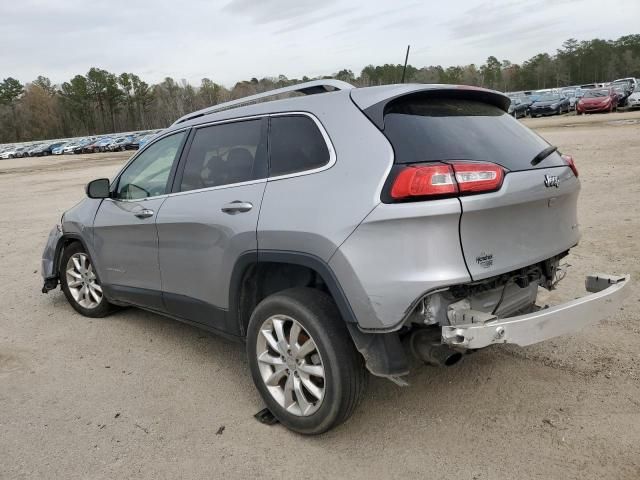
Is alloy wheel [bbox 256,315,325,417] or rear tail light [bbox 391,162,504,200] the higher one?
rear tail light [bbox 391,162,504,200]

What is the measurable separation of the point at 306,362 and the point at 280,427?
491mm

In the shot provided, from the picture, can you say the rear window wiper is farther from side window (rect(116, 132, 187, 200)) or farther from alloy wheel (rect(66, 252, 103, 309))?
alloy wheel (rect(66, 252, 103, 309))

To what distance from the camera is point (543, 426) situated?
3100 millimetres

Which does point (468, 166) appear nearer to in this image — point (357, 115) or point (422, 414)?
point (357, 115)

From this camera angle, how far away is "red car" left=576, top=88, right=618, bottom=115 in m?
34.8

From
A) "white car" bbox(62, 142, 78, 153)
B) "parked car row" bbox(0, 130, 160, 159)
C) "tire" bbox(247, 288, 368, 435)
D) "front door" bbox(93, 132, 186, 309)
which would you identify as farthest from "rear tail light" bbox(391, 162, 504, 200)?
"white car" bbox(62, 142, 78, 153)

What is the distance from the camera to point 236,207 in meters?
3.39

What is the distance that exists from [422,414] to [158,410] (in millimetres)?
1648

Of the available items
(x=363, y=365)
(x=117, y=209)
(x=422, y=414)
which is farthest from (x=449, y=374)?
(x=117, y=209)

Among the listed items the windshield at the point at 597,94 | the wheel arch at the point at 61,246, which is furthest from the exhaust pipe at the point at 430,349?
the windshield at the point at 597,94

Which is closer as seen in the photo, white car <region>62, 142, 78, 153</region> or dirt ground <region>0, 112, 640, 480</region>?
dirt ground <region>0, 112, 640, 480</region>

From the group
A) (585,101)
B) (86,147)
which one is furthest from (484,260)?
(86,147)

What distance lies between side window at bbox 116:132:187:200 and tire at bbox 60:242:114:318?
3.12 ft

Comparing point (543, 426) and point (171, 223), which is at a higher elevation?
point (171, 223)
